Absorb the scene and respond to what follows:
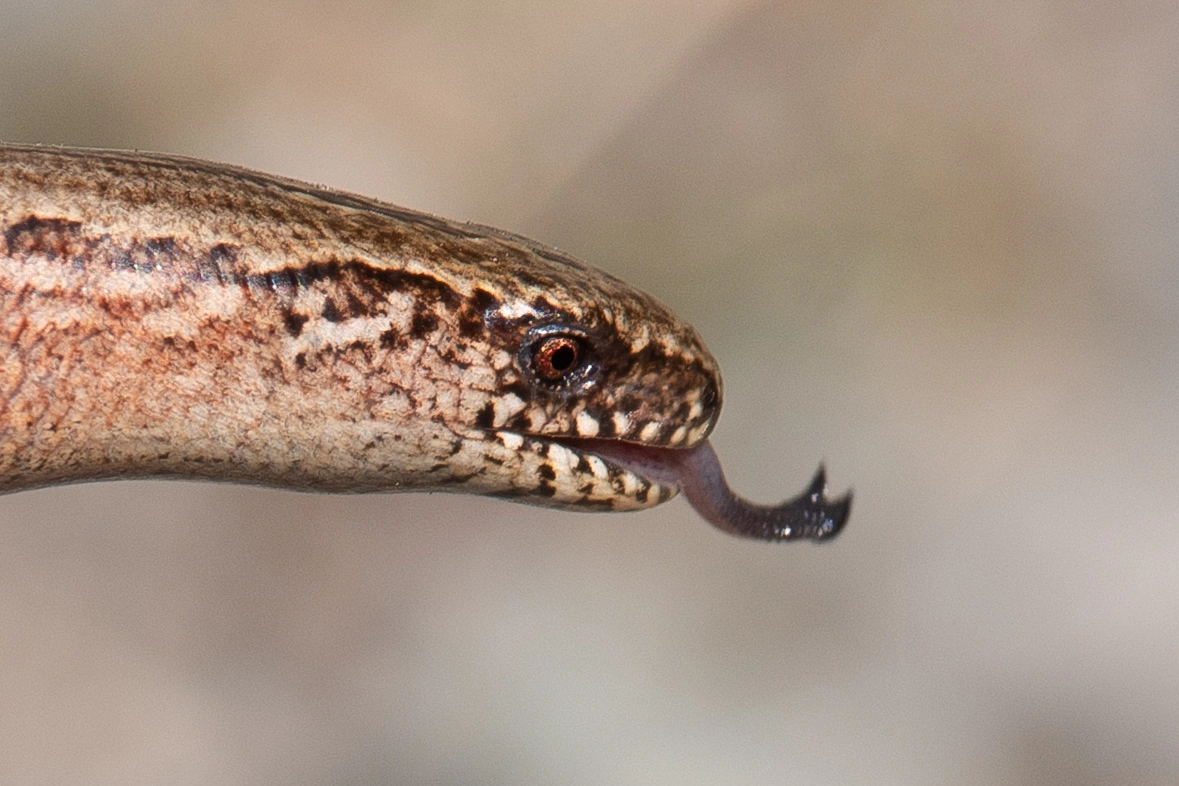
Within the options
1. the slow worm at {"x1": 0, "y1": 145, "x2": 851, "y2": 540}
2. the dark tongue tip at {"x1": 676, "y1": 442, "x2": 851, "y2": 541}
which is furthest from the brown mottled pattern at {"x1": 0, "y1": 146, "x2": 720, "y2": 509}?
the dark tongue tip at {"x1": 676, "y1": 442, "x2": 851, "y2": 541}

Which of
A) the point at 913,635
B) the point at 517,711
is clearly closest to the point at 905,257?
the point at 913,635

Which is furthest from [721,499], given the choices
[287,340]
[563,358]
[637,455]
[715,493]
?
[287,340]

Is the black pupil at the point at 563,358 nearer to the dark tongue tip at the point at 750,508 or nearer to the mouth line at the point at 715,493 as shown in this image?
the mouth line at the point at 715,493

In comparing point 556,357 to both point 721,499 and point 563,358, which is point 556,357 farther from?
point 721,499

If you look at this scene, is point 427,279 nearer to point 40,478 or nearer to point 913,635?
point 40,478

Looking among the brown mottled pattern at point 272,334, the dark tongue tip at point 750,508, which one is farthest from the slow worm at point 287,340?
the dark tongue tip at point 750,508
